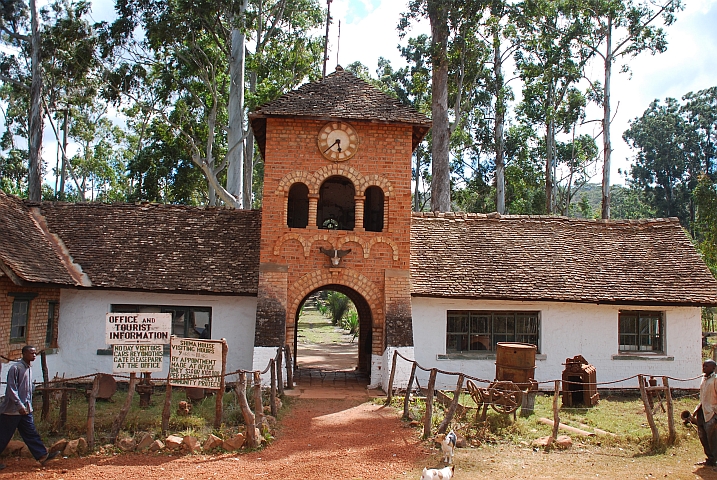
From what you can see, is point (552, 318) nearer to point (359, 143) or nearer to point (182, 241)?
point (359, 143)

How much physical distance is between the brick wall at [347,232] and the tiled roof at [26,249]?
4.86 metres

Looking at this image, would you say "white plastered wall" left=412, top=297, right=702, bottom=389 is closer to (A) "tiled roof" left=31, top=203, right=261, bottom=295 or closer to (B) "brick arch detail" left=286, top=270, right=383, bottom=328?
(B) "brick arch detail" left=286, top=270, right=383, bottom=328

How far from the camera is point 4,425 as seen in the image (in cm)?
947

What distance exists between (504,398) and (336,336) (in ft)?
70.9

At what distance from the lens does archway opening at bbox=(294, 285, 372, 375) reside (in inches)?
750

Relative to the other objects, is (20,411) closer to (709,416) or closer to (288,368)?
(288,368)

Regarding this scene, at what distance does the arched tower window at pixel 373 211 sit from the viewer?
18.9 meters

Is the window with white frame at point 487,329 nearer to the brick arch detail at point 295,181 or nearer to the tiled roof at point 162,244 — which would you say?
the brick arch detail at point 295,181

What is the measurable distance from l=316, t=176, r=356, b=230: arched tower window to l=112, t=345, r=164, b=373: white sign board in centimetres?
855

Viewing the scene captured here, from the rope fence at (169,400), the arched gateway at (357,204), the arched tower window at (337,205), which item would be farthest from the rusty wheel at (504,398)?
the arched tower window at (337,205)

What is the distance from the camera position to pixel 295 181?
1598 centimetres

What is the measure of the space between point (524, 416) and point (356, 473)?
16.7 feet

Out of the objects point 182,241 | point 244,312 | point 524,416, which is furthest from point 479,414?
point 182,241

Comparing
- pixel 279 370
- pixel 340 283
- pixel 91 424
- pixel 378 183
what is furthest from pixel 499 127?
pixel 91 424
